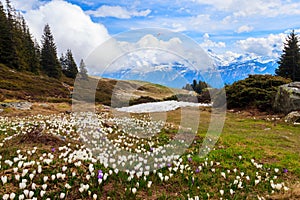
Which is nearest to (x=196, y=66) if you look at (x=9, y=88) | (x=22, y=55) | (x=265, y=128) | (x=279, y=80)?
(x=265, y=128)

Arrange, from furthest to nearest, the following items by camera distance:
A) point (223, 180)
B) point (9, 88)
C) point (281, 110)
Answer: point (9, 88) < point (281, 110) < point (223, 180)

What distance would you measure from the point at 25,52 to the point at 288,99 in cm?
7986

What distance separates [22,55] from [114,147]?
76690 mm

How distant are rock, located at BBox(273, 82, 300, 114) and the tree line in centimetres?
6673

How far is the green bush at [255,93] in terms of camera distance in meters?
26.1

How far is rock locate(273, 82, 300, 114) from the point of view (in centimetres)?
2173

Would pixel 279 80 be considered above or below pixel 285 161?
above

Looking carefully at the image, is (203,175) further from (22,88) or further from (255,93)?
(22,88)

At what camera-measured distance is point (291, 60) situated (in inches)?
2159

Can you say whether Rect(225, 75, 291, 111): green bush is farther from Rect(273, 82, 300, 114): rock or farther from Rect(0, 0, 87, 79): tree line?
Rect(0, 0, 87, 79): tree line

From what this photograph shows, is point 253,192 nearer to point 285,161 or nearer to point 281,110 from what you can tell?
point 285,161

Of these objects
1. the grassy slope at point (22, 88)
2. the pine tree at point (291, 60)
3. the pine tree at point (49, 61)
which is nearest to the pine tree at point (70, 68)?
the pine tree at point (49, 61)

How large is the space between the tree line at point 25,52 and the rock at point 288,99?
6673cm

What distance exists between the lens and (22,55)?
7569 cm
